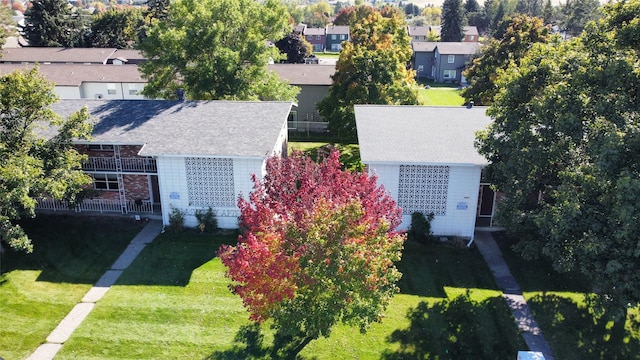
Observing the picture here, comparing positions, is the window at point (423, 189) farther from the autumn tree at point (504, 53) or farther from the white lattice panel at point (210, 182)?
the autumn tree at point (504, 53)

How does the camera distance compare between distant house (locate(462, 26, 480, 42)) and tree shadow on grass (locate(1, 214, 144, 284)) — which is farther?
distant house (locate(462, 26, 480, 42))

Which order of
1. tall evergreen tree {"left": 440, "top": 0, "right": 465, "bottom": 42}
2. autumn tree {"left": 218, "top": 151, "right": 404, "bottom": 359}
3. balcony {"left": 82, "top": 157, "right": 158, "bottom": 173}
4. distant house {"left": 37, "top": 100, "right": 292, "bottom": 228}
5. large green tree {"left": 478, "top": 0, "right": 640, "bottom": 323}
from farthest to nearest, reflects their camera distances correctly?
tall evergreen tree {"left": 440, "top": 0, "right": 465, "bottom": 42} → balcony {"left": 82, "top": 157, "right": 158, "bottom": 173} → distant house {"left": 37, "top": 100, "right": 292, "bottom": 228} → large green tree {"left": 478, "top": 0, "right": 640, "bottom": 323} → autumn tree {"left": 218, "top": 151, "right": 404, "bottom": 359}

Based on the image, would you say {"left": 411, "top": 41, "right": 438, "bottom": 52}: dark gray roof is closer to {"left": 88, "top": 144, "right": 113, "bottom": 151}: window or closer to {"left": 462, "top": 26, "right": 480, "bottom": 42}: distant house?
{"left": 462, "top": 26, "right": 480, "bottom": 42}: distant house

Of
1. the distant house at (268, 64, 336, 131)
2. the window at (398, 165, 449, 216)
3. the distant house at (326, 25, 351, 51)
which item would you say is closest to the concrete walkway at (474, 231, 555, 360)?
the window at (398, 165, 449, 216)

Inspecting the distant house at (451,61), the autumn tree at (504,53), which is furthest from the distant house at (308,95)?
the distant house at (451,61)

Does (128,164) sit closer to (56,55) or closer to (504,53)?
(504,53)

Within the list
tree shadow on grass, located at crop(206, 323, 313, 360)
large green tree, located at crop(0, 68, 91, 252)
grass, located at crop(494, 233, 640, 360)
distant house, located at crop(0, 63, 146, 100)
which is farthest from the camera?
distant house, located at crop(0, 63, 146, 100)
